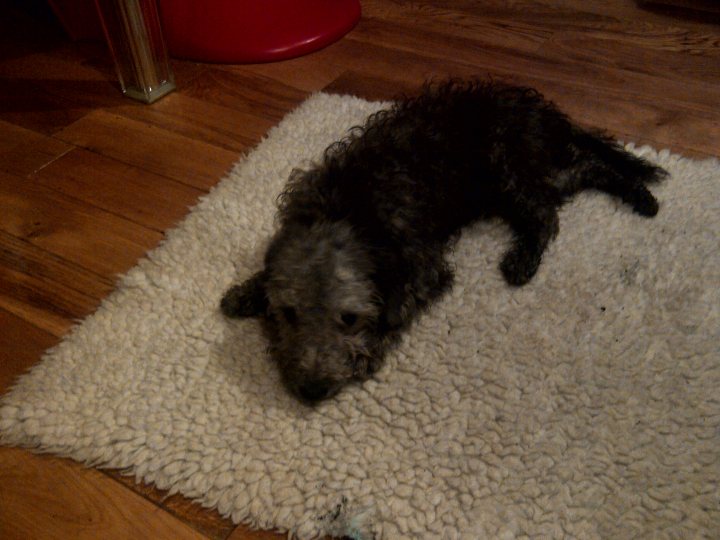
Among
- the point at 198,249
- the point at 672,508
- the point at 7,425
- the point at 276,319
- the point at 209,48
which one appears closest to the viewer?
the point at 672,508

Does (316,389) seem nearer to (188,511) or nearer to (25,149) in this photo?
(188,511)

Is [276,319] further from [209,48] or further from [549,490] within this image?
[209,48]

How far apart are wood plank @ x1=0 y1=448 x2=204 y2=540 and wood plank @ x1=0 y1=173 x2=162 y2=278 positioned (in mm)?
672

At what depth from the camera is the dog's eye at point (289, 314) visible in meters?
1.55

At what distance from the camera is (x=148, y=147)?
248 cm

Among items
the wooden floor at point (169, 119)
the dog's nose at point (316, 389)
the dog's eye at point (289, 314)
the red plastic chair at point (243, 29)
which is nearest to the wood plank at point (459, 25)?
the wooden floor at point (169, 119)

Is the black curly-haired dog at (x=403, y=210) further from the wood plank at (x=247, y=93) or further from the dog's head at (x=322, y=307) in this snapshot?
the wood plank at (x=247, y=93)

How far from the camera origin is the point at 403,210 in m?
1.73

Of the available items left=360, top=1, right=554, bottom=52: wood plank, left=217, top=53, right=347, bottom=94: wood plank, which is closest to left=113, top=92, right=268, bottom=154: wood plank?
left=217, top=53, right=347, bottom=94: wood plank

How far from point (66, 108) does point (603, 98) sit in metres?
2.47

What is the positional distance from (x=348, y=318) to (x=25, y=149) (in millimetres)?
1739

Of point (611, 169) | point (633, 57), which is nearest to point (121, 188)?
point (611, 169)

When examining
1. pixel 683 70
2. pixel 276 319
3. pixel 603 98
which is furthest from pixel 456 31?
pixel 276 319

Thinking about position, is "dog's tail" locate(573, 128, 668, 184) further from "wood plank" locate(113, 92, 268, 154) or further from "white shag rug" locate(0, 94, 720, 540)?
"wood plank" locate(113, 92, 268, 154)
